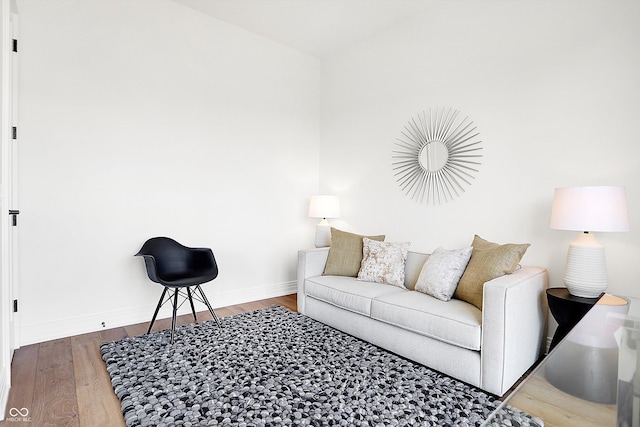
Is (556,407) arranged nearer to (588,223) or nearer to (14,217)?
(588,223)

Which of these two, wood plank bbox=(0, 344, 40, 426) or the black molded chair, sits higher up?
the black molded chair

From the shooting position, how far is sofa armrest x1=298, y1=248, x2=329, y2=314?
3424mm

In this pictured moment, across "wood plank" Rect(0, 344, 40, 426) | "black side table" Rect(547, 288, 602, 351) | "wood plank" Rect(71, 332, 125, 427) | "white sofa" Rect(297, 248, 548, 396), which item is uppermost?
"black side table" Rect(547, 288, 602, 351)

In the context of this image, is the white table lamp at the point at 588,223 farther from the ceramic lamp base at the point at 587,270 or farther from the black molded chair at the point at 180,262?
the black molded chair at the point at 180,262

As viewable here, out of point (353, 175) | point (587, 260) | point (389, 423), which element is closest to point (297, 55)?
point (353, 175)

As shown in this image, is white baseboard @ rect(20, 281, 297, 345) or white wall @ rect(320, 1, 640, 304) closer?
white wall @ rect(320, 1, 640, 304)

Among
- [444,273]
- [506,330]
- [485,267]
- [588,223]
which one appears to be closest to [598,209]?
[588,223]

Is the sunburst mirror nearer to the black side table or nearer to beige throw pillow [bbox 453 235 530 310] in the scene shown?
beige throw pillow [bbox 453 235 530 310]

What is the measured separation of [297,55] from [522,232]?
10.8 feet

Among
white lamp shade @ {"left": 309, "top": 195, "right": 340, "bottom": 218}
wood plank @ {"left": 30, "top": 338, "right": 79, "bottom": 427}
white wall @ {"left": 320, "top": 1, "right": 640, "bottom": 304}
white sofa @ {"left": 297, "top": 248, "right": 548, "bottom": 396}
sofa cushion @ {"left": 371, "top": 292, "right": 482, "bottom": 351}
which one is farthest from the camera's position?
white lamp shade @ {"left": 309, "top": 195, "right": 340, "bottom": 218}

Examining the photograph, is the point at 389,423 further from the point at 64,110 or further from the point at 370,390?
the point at 64,110

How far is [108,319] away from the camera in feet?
10.2

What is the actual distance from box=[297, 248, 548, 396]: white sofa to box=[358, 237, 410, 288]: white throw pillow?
8cm

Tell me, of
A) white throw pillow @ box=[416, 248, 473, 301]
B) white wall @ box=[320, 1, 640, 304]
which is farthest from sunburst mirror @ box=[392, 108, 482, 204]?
white throw pillow @ box=[416, 248, 473, 301]
